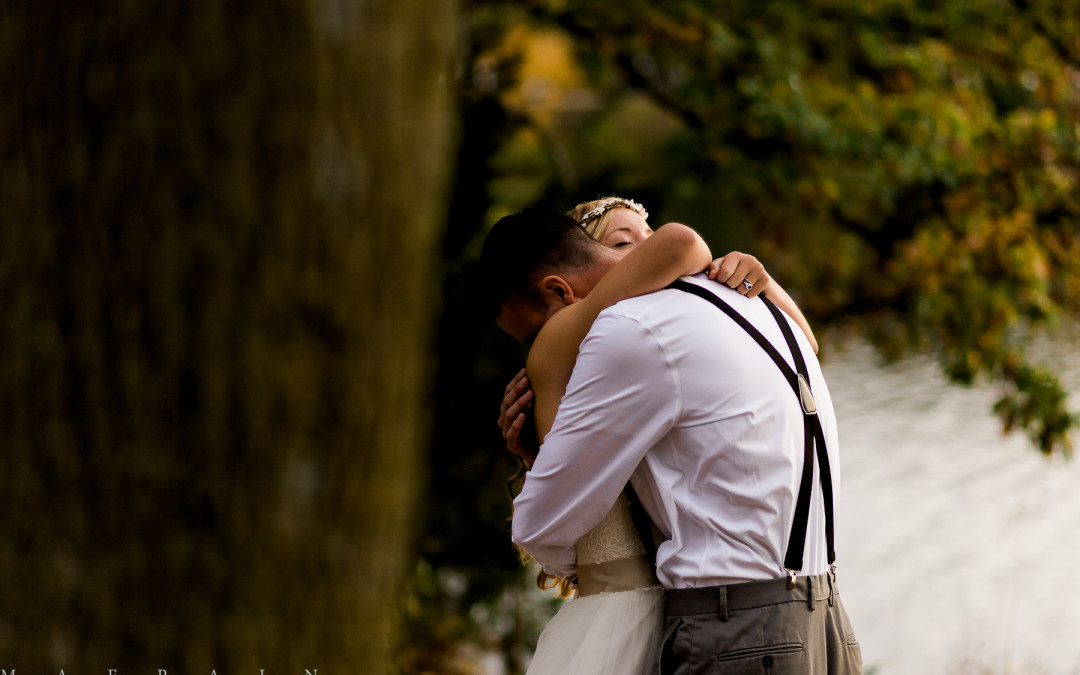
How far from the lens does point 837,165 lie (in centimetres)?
612

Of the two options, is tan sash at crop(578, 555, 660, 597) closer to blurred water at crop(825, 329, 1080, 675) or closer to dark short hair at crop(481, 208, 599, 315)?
dark short hair at crop(481, 208, 599, 315)

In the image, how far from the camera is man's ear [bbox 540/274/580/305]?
7.20ft

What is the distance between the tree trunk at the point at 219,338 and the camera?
1.33 meters

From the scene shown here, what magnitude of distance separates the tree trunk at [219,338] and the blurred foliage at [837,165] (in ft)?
10.5

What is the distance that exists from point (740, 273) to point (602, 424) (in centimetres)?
47

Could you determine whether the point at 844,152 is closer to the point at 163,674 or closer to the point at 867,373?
the point at 163,674

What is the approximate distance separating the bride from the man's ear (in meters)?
0.03

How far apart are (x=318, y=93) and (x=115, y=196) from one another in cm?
30

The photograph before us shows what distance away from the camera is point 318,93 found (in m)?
1.33

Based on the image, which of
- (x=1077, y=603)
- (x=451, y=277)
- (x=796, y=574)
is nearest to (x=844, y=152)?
(x=451, y=277)

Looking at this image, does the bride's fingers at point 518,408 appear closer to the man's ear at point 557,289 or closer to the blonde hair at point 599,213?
the man's ear at point 557,289

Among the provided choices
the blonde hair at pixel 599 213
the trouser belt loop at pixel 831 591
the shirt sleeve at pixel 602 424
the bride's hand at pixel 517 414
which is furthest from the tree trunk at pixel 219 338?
the blonde hair at pixel 599 213

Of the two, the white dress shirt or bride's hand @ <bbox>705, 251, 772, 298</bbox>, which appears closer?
the white dress shirt

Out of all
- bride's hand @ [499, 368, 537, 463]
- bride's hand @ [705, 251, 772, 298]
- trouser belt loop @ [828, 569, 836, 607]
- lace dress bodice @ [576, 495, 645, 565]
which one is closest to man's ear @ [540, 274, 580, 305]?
bride's hand @ [499, 368, 537, 463]
